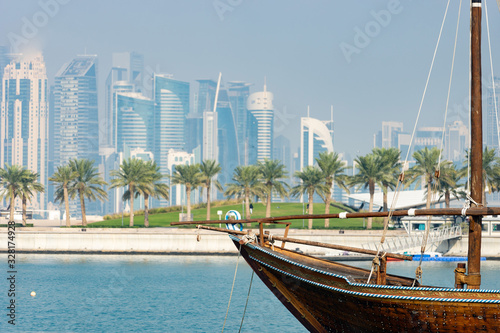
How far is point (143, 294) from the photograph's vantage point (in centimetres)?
4972

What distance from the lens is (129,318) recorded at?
40812 mm

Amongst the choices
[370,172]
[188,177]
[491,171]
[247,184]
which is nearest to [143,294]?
[247,184]

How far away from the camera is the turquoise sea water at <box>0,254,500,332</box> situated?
3909 cm

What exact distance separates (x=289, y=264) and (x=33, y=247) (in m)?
57.2

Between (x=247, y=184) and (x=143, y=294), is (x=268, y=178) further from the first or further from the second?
(x=143, y=294)

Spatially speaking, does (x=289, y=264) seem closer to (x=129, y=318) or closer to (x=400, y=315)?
(x=400, y=315)

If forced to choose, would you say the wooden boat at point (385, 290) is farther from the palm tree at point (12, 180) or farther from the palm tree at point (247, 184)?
the palm tree at point (12, 180)

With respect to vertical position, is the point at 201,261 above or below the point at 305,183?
below

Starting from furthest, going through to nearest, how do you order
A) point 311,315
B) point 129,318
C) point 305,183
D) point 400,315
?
1. point 305,183
2. point 129,318
3. point 311,315
4. point 400,315

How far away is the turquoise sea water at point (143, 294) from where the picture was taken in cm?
3909

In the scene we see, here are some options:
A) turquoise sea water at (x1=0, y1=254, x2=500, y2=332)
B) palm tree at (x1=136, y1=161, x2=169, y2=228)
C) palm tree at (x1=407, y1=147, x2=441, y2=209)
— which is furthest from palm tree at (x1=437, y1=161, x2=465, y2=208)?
palm tree at (x1=136, y1=161, x2=169, y2=228)

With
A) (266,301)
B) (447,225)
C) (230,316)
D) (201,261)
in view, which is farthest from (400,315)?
(447,225)

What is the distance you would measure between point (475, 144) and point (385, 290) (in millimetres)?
5579

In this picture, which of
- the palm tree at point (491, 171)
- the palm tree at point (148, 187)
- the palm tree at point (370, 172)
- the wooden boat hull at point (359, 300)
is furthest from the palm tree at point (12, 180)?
the wooden boat hull at point (359, 300)
